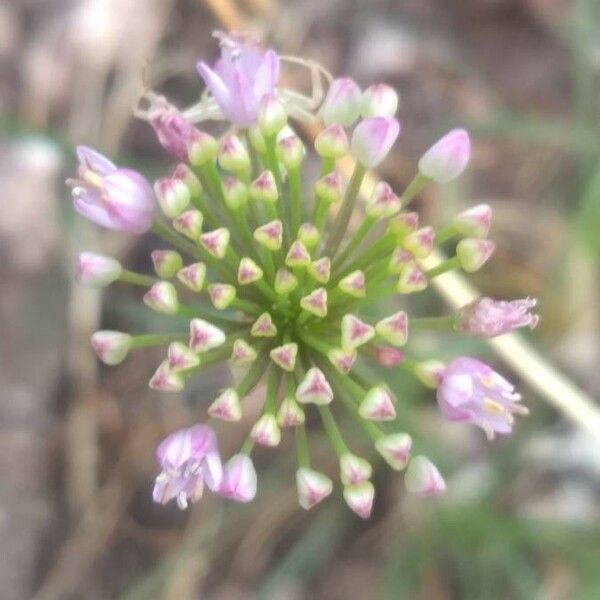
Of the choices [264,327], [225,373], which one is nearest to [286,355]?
[264,327]

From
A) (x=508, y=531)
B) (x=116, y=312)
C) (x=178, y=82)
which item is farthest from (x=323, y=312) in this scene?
(x=178, y=82)

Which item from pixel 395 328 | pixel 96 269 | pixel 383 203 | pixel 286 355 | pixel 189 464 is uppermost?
pixel 383 203

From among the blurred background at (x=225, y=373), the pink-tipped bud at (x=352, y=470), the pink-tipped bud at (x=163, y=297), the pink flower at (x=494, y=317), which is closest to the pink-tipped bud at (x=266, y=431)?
the pink-tipped bud at (x=352, y=470)

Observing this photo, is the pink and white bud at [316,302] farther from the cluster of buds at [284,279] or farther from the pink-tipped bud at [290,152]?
the pink-tipped bud at [290,152]

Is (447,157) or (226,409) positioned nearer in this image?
(226,409)

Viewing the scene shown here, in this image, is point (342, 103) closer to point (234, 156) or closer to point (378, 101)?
point (378, 101)

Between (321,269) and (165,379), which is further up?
(321,269)
